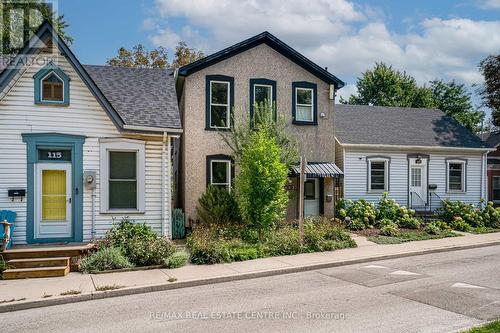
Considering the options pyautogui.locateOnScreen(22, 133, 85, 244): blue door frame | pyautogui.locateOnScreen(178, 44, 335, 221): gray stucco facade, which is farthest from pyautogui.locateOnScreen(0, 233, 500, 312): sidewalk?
pyautogui.locateOnScreen(178, 44, 335, 221): gray stucco facade

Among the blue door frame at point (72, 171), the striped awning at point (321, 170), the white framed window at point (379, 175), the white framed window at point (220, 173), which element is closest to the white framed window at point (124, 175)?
the blue door frame at point (72, 171)

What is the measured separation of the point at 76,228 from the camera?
12016 mm

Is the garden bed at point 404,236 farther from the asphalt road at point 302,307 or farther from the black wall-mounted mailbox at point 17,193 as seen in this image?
the black wall-mounted mailbox at point 17,193

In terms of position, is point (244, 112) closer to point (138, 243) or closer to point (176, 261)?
point (138, 243)

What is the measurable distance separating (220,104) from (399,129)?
1004 centimetres

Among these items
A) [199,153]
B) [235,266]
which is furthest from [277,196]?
[199,153]

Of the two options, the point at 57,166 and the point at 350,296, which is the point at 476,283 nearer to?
the point at 350,296

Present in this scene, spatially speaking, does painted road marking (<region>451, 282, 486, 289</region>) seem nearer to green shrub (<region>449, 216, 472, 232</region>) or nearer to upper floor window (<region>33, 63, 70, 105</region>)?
green shrub (<region>449, 216, 472, 232</region>)

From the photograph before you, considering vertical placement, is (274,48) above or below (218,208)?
above

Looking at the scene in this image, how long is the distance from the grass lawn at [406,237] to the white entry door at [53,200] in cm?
1000

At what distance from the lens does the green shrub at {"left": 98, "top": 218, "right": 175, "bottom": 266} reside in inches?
415

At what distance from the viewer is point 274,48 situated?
1728 centimetres

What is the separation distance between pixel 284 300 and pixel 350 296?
4.32ft

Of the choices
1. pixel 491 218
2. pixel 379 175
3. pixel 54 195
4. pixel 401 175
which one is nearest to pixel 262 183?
pixel 54 195
